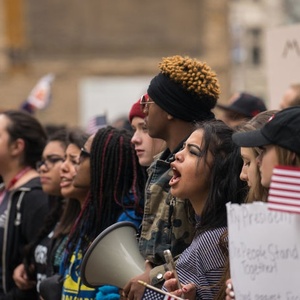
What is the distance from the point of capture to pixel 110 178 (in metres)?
6.35

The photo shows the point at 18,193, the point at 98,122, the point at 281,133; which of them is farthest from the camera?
the point at 98,122

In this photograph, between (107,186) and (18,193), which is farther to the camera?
(18,193)

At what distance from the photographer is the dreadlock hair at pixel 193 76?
561 cm

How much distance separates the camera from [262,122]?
485cm

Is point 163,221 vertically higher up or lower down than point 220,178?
lower down

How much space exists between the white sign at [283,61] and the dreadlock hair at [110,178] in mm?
3101

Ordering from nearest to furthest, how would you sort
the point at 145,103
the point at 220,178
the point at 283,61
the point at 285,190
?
the point at 285,190 < the point at 220,178 < the point at 145,103 < the point at 283,61

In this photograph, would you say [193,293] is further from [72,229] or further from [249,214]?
[72,229]

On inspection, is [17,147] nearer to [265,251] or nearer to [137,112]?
[137,112]

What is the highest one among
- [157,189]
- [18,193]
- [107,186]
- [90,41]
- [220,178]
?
[220,178]

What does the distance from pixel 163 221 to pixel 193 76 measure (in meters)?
0.76

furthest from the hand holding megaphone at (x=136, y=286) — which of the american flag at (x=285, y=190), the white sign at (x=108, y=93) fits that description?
the white sign at (x=108, y=93)

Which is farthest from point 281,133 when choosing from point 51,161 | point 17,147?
point 17,147

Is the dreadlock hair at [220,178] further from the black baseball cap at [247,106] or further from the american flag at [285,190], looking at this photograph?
the black baseball cap at [247,106]
